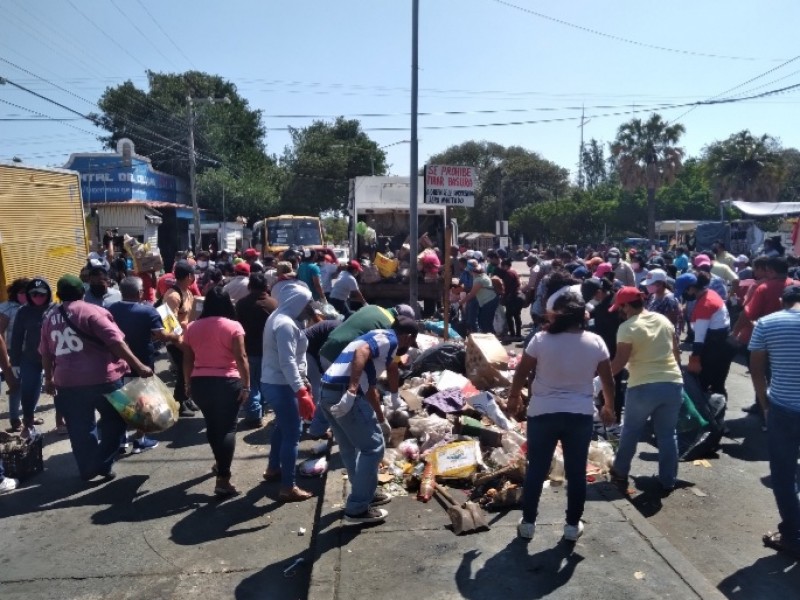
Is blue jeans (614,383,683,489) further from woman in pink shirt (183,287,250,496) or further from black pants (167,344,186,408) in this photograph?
black pants (167,344,186,408)

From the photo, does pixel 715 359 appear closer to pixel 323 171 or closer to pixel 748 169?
pixel 748 169

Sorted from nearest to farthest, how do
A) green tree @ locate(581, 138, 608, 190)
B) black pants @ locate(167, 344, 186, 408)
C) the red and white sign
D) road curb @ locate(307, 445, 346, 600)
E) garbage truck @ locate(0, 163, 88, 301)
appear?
road curb @ locate(307, 445, 346, 600) → black pants @ locate(167, 344, 186, 408) → the red and white sign → garbage truck @ locate(0, 163, 88, 301) → green tree @ locate(581, 138, 608, 190)

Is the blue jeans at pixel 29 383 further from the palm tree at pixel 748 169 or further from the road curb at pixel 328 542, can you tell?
the palm tree at pixel 748 169

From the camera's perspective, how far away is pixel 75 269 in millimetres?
13539

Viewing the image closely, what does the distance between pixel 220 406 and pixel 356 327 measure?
1.35 meters

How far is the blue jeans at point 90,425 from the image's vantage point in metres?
6.04

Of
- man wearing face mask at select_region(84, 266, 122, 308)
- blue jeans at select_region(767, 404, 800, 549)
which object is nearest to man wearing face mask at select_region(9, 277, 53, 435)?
man wearing face mask at select_region(84, 266, 122, 308)

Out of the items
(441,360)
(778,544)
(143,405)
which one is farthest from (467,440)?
(441,360)

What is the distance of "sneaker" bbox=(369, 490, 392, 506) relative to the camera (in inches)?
213

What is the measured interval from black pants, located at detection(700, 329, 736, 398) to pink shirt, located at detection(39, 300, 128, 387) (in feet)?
19.2

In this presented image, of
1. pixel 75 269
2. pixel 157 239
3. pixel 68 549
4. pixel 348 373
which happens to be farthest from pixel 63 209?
pixel 157 239

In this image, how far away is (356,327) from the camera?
17.7ft

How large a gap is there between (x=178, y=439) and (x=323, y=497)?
2.70m

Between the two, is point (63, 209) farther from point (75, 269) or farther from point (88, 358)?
point (88, 358)
